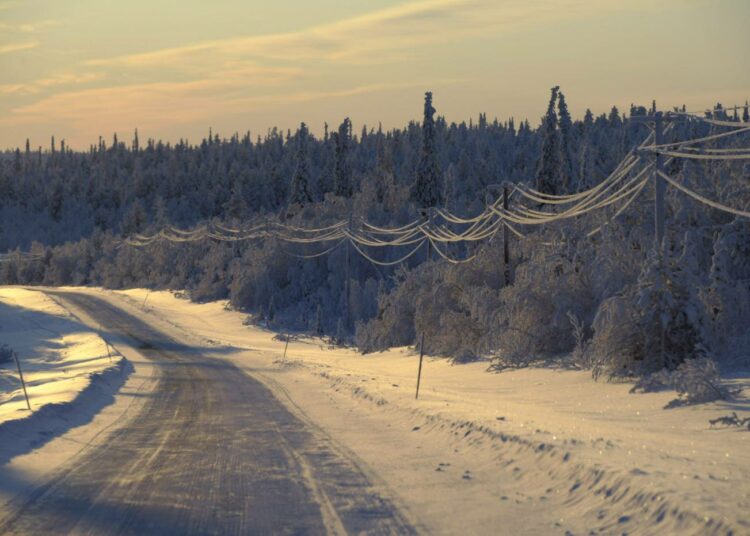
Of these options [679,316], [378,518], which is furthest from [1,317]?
[378,518]

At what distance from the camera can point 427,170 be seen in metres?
87.4

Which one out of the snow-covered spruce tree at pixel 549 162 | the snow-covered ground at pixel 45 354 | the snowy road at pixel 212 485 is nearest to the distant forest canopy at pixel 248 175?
the snow-covered spruce tree at pixel 549 162

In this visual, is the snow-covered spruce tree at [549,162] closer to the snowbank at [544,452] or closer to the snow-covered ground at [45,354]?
the snow-covered ground at [45,354]

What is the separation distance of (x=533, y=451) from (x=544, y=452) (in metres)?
0.28

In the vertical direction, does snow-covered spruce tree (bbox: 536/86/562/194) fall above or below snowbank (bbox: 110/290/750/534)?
above

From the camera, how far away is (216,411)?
1942cm

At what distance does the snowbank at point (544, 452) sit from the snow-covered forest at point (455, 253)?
173 cm

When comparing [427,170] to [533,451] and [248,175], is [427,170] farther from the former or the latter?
[533,451]

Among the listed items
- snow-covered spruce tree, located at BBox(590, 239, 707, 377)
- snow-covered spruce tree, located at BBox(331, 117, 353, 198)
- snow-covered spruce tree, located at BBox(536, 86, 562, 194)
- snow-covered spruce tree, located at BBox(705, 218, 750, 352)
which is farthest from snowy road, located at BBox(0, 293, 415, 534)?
snow-covered spruce tree, located at BBox(331, 117, 353, 198)

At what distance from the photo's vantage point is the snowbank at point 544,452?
873 centimetres

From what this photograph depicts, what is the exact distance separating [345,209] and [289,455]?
65902 millimetres

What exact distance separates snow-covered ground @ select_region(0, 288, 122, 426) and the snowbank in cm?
580

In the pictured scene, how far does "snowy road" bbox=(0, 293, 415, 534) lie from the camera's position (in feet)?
29.7

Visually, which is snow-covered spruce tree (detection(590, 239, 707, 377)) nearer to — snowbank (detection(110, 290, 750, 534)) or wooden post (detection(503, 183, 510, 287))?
snowbank (detection(110, 290, 750, 534))
